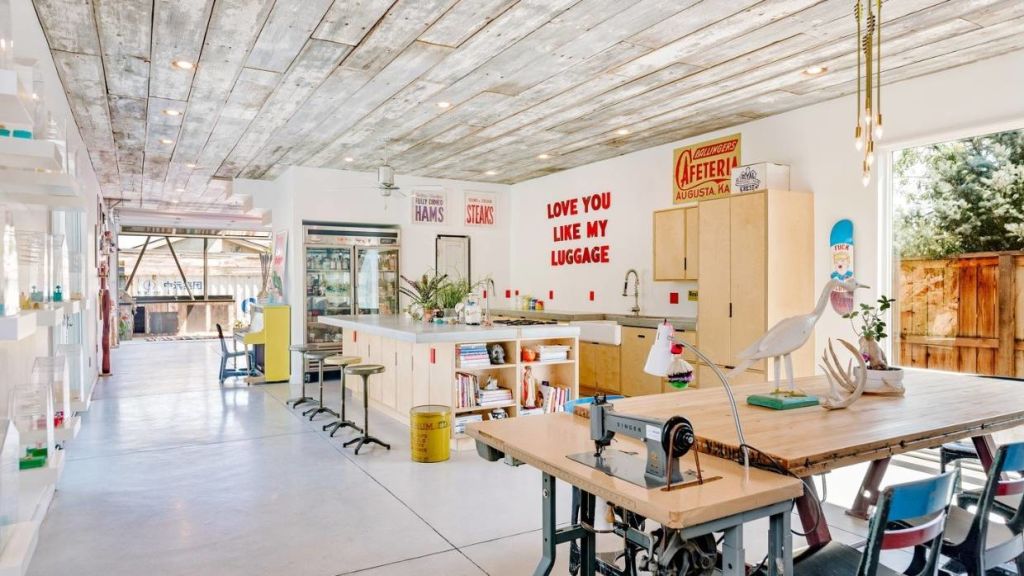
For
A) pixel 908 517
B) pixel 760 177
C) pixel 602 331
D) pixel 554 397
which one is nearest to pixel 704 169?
pixel 760 177

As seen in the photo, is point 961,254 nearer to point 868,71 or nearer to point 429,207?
point 868,71

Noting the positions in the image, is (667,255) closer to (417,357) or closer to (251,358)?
(417,357)

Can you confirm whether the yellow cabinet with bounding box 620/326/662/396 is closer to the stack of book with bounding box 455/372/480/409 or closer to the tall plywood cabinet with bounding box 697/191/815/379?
the tall plywood cabinet with bounding box 697/191/815/379

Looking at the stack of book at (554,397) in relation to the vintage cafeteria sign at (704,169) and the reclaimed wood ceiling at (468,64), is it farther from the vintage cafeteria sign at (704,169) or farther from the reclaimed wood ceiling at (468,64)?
the reclaimed wood ceiling at (468,64)

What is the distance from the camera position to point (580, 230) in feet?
28.2

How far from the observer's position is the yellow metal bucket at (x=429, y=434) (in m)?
4.80

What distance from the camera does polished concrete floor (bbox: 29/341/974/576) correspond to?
3.17 meters

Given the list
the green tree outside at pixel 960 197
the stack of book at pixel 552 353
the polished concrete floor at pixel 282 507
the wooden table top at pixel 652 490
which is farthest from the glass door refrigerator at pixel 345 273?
the wooden table top at pixel 652 490

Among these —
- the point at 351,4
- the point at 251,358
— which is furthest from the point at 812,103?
the point at 251,358

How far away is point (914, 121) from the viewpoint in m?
5.02

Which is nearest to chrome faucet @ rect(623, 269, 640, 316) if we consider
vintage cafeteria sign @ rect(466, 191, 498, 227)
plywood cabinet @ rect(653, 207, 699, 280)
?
plywood cabinet @ rect(653, 207, 699, 280)

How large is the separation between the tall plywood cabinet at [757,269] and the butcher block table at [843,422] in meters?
2.21

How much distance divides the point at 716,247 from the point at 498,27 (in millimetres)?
3140

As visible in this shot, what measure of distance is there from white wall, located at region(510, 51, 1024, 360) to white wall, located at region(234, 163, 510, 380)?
1.02m
